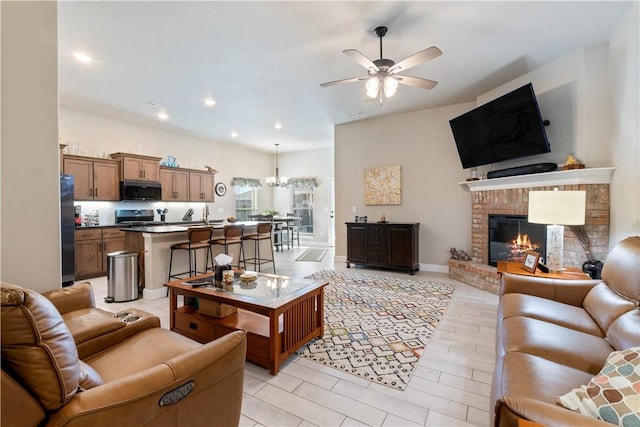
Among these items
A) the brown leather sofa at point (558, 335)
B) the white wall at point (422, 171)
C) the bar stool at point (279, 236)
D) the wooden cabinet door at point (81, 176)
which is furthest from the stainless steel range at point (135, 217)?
the brown leather sofa at point (558, 335)

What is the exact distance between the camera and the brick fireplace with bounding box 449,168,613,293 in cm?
321

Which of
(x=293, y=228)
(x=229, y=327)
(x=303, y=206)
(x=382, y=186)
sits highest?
(x=382, y=186)

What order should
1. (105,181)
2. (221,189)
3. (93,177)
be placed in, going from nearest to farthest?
1. (93,177)
2. (105,181)
3. (221,189)

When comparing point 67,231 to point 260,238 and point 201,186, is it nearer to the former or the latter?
point 260,238

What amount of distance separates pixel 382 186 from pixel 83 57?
504 cm

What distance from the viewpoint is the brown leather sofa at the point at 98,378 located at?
85 cm

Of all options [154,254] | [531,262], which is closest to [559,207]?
[531,262]

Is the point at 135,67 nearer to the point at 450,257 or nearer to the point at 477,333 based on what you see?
the point at 477,333

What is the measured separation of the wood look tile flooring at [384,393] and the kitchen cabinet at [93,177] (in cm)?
505

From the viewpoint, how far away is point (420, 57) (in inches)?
104

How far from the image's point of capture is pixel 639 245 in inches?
70.1

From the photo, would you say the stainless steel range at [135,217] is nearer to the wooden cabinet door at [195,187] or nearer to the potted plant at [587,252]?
the wooden cabinet door at [195,187]

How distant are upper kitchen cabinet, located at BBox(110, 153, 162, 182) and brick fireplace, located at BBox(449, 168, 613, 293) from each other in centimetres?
632

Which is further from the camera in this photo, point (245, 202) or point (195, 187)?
point (245, 202)
